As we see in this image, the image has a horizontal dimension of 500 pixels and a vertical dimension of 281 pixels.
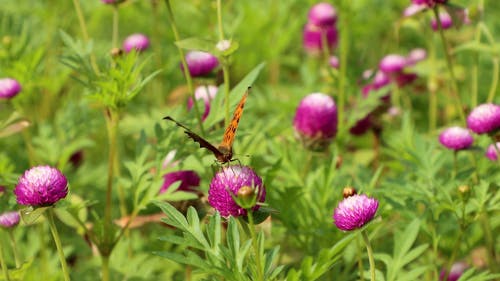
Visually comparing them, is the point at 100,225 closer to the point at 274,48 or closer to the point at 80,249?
the point at 80,249

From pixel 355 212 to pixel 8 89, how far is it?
1.30 meters

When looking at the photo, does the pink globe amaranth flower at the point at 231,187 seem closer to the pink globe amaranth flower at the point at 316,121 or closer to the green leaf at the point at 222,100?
the green leaf at the point at 222,100

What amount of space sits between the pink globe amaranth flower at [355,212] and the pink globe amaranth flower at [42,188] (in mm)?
612

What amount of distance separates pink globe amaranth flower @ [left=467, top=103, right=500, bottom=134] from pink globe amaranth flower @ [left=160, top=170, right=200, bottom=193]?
83 centimetres

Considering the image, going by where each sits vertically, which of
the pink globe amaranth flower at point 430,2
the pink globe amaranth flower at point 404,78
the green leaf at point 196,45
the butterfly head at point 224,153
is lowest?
the pink globe amaranth flower at point 404,78

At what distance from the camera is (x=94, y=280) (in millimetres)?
2359

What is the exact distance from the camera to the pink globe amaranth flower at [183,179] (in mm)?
2186

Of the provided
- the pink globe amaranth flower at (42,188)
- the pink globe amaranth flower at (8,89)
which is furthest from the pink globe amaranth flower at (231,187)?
the pink globe amaranth flower at (8,89)

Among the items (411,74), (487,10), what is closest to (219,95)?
(411,74)

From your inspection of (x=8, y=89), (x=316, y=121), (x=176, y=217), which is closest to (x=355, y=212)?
(x=176, y=217)

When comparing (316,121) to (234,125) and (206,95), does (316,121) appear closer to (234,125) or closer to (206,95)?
(206,95)

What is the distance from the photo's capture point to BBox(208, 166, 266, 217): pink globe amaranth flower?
4.76ft

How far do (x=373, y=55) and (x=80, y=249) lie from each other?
2075 millimetres

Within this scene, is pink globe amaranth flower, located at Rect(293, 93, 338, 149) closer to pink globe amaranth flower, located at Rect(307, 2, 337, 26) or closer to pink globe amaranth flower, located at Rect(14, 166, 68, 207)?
pink globe amaranth flower, located at Rect(307, 2, 337, 26)
